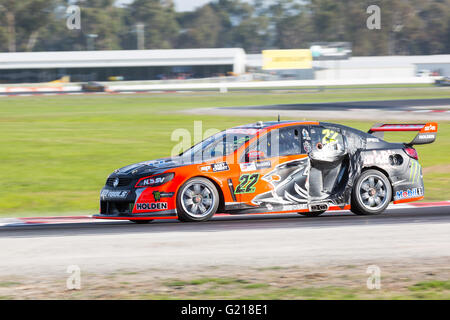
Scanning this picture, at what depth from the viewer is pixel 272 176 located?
10320 mm

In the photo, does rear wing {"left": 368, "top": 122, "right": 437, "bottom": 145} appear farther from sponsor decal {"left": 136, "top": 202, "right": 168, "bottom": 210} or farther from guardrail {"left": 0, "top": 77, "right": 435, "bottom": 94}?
guardrail {"left": 0, "top": 77, "right": 435, "bottom": 94}

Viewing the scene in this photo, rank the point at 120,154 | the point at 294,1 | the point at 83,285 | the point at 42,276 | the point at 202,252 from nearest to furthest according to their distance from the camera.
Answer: the point at 83,285, the point at 42,276, the point at 202,252, the point at 120,154, the point at 294,1

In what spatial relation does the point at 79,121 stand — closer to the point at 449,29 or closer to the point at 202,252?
the point at 202,252

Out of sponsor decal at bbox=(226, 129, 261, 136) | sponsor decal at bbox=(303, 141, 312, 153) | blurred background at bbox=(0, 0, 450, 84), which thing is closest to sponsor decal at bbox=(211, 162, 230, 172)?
sponsor decal at bbox=(226, 129, 261, 136)

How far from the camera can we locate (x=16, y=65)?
3206 inches

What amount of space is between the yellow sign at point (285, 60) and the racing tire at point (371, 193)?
71226 millimetres

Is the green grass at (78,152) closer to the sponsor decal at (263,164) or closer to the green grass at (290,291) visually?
the sponsor decal at (263,164)

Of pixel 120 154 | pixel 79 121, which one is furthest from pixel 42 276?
pixel 79 121

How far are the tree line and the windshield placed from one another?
106 metres

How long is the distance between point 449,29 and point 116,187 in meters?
120

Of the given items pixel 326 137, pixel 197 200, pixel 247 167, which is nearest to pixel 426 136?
pixel 326 137

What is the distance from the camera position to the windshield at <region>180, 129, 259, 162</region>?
10.4m

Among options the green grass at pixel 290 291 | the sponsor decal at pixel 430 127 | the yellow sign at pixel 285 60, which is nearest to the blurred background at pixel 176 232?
the green grass at pixel 290 291

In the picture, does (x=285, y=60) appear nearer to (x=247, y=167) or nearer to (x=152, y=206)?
(x=247, y=167)
